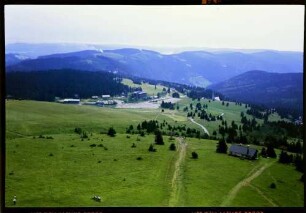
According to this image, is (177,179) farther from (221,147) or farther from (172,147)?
(221,147)

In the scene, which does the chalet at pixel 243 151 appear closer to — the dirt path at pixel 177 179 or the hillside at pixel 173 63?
the dirt path at pixel 177 179

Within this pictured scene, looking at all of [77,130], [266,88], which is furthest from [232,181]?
[77,130]

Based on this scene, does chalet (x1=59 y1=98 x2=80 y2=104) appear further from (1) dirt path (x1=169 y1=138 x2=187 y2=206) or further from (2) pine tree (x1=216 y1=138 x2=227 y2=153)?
(2) pine tree (x1=216 y1=138 x2=227 y2=153)

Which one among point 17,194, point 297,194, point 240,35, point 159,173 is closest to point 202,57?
point 240,35

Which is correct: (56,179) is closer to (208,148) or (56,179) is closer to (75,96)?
(75,96)

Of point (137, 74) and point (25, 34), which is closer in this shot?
point (25, 34)
